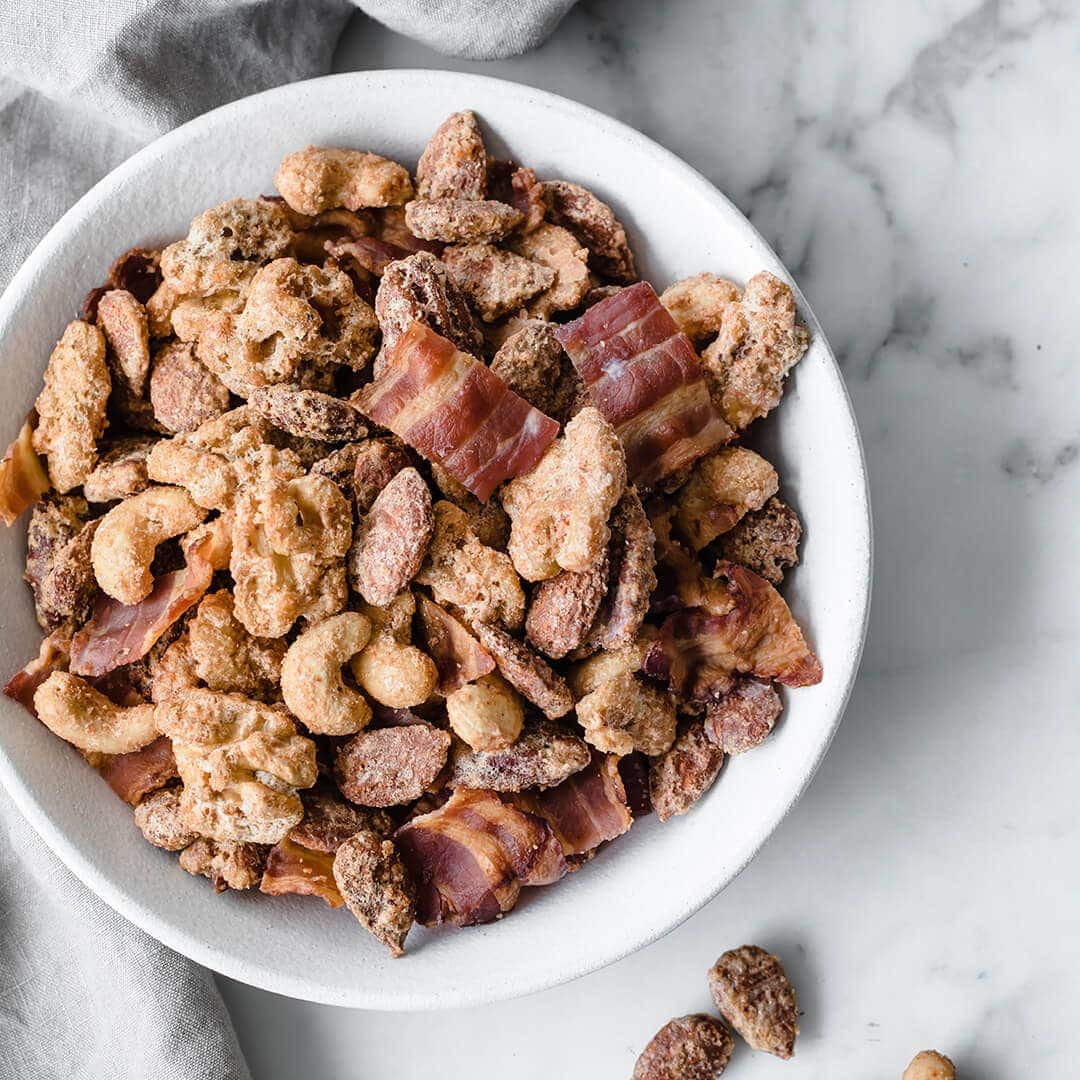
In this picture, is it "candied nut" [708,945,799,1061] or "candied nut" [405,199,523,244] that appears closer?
"candied nut" [405,199,523,244]

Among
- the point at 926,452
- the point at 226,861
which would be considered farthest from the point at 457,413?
the point at 926,452

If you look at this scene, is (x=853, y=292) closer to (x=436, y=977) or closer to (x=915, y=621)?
(x=915, y=621)

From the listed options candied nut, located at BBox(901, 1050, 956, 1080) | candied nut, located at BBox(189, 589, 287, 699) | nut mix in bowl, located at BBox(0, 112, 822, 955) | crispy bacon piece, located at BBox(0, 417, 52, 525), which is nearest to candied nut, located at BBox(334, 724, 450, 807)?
nut mix in bowl, located at BBox(0, 112, 822, 955)

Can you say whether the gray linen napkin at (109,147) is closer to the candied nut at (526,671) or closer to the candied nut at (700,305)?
the candied nut at (700,305)

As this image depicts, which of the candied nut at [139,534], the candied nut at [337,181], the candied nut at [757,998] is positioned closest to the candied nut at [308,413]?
the candied nut at [139,534]

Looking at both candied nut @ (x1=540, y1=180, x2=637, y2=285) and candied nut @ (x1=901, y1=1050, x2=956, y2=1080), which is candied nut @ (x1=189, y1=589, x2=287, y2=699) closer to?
candied nut @ (x1=540, y1=180, x2=637, y2=285)

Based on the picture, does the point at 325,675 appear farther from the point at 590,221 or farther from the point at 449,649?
the point at 590,221
